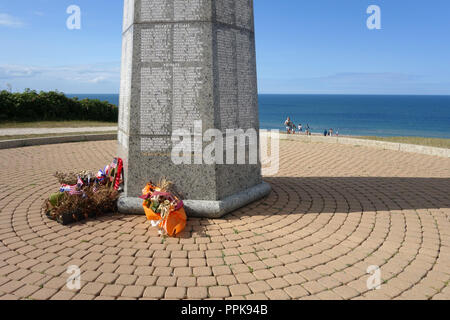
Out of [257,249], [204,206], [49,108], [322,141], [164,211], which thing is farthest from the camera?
[49,108]

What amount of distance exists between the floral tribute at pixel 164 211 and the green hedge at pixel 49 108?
68.3 ft

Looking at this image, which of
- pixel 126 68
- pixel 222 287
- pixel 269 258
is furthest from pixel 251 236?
pixel 126 68

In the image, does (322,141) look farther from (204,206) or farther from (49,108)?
(49,108)

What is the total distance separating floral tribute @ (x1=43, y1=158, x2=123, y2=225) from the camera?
497 cm

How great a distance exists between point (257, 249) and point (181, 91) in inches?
113

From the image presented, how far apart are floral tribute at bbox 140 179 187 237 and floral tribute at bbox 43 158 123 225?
0.87 m

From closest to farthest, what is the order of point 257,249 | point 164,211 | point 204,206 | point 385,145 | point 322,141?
point 257,249 → point 164,211 → point 204,206 → point 385,145 → point 322,141

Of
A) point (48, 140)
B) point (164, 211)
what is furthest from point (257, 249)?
point (48, 140)

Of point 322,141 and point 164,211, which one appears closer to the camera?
point 164,211

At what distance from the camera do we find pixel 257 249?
412 centimetres

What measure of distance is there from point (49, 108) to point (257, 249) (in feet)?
77.3

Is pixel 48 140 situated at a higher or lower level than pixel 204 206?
higher

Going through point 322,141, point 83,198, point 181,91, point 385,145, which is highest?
point 181,91
